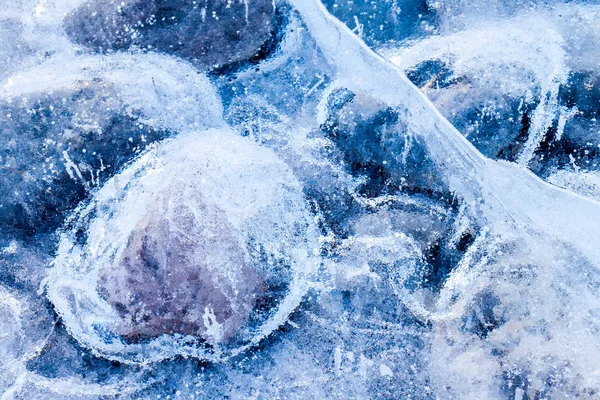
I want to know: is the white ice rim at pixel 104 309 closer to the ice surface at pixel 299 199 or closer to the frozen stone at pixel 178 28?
the ice surface at pixel 299 199

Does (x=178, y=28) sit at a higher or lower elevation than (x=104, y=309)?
higher

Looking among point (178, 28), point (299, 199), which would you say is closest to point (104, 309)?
point (299, 199)

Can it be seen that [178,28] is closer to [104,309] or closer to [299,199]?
[299,199]

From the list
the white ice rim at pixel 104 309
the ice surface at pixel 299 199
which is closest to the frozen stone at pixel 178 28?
the ice surface at pixel 299 199

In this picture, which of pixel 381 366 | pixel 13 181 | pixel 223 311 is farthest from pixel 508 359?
pixel 13 181

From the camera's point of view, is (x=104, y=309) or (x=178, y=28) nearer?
(x=104, y=309)

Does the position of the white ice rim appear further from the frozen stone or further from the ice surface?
the frozen stone

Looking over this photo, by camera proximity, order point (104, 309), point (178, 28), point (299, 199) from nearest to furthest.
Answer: point (104, 309), point (299, 199), point (178, 28)

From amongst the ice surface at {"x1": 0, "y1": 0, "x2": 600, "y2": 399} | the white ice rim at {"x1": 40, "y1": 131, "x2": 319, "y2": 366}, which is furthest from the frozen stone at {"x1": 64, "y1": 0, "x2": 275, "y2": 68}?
the white ice rim at {"x1": 40, "y1": 131, "x2": 319, "y2": 366}

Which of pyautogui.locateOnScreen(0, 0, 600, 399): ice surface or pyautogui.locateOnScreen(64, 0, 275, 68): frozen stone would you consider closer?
pyautogui.locateOnScreen(0, 0, 600, 399): ice surface
